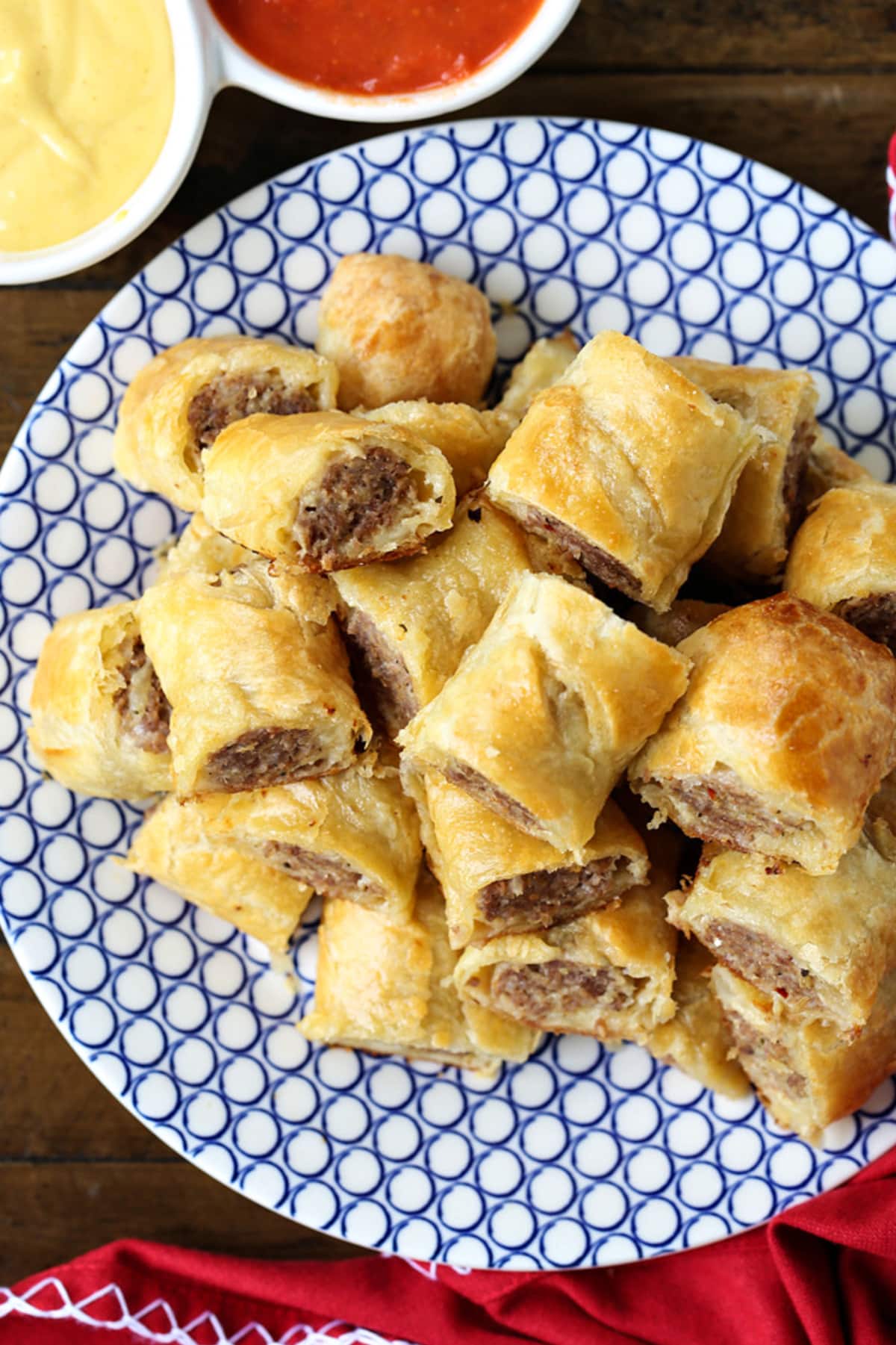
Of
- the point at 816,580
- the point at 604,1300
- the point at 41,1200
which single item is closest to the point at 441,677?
the point at 816,580

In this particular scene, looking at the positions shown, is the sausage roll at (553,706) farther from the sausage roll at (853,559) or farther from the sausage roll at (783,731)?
the sausage roll at (853,559)

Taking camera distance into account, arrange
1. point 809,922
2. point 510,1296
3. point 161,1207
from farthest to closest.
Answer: point 161,1207
point 510,1296
point 809,922

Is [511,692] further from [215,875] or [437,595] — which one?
[215,875]

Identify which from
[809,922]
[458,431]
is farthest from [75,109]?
[809,922]

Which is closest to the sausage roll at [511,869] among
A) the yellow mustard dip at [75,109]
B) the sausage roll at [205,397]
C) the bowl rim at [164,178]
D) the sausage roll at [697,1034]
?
the sausage roll at [697,1034]

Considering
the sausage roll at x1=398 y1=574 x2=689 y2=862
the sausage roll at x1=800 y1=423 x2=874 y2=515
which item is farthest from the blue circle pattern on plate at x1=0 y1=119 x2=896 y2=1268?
the sausage roll at x1=398 y1=574 x2=689 y2=862

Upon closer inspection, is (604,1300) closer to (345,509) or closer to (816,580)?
(816,580)

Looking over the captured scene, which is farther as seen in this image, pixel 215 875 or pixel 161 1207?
pixel 161 1207

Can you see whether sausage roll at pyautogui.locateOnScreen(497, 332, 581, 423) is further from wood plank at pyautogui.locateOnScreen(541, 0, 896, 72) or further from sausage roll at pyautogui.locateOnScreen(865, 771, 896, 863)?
sausage roll at pyautogui.locateOnScreen(865, 771, 896, 863)
